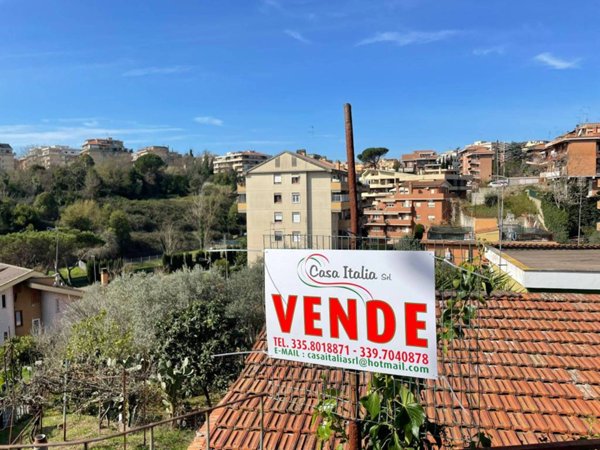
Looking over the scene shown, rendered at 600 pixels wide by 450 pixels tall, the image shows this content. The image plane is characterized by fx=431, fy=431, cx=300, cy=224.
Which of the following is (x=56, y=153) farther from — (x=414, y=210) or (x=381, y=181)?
(x=414, y=210)

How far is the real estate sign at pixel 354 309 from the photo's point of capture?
101 inches

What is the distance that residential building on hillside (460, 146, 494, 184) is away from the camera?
208 ft

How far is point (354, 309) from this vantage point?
276cm

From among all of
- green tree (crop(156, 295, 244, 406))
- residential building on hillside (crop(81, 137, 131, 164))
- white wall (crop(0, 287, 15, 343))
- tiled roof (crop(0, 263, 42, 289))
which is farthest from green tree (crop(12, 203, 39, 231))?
residential building on hillside (crop(81, 137, 131, 164))

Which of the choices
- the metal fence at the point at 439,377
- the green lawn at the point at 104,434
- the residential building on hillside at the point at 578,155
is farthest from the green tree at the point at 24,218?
the residential building on hillside at the point at 578,155

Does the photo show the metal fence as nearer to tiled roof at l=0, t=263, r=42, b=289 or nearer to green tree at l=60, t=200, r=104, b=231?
tiled roof at l=0, t=263, r=42, b=289

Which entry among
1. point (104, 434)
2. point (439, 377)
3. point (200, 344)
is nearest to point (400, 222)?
point (200, 344)

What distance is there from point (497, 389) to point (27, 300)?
20.5 meters

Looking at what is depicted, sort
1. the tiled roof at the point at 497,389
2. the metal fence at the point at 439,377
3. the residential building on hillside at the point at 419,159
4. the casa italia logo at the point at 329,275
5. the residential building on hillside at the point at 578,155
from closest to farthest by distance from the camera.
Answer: the casa italia logo at the point at 329,275, the metal fence at the point at 439,377, the tiled roof at the point at 497,389, the residential building on hillside at the point at 578,155, the residential building on hillside at the point at 419,159

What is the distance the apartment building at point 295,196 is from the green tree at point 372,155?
5191 cm

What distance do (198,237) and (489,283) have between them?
41769 millimetres

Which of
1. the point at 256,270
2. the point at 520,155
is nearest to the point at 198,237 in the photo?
the point at 256,270

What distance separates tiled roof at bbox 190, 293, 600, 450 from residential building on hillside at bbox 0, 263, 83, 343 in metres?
17.0

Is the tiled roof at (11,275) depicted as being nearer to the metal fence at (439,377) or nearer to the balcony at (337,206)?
the metal fence at (439,377)
